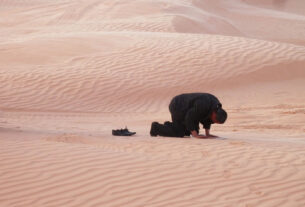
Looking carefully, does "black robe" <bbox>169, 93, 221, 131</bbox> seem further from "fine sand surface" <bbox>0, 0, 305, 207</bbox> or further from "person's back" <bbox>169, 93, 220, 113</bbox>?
"fine sand surface" <bbox>0, 0, 305, 207</bbox>

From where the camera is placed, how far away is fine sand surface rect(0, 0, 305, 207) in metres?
5.54

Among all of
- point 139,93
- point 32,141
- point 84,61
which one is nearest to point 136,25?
point 84,61

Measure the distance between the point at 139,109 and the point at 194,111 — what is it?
19.2 feet

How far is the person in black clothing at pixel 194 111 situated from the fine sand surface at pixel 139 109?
0.29 metres

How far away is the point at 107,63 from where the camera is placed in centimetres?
1593

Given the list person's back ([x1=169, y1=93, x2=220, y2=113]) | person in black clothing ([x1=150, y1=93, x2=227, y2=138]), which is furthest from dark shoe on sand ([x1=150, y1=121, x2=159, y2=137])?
person's back ([x1=169, y1=93, x2=220, y2=113])

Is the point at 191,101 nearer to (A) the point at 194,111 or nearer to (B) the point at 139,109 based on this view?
(A) the point at 194,111

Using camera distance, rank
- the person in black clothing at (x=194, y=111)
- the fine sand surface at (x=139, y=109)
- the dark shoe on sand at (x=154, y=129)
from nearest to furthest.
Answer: the fine sand surface at (x=139, y=109) → the person in black clothing at (x=194, y=111) → the dark shoe on sand at (x=154, y=129)

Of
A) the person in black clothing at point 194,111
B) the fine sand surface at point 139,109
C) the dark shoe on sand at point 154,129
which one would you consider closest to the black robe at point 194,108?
the person in black clothing at point 194,111

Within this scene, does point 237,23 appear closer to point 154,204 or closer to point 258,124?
point 258,124

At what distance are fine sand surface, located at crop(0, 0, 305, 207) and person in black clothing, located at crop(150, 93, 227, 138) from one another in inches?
11.3

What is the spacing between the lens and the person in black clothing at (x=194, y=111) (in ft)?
24.7

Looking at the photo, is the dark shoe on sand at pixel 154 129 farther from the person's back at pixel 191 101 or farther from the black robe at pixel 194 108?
the person's back at pixel 191 101

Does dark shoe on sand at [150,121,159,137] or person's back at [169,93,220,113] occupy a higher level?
person's back at [169,93,220,113]
